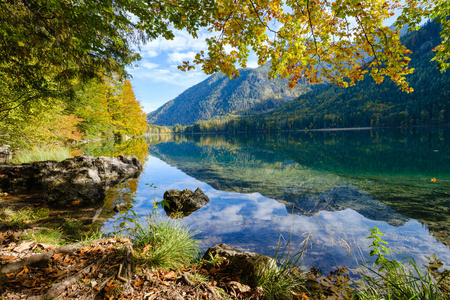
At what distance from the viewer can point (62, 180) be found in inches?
288

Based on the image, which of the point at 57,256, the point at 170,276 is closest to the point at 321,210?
Result: the point at 170,276

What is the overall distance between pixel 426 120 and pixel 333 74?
115 m

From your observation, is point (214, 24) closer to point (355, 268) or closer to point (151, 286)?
point (151, 286)

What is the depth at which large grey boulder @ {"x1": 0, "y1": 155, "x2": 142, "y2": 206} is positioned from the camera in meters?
7.03

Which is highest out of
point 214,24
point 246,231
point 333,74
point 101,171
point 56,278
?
point 214,24

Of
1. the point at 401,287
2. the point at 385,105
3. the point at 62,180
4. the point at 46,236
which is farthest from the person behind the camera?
the point at 385,105

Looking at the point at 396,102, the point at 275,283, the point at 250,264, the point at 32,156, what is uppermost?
the point at 396,102

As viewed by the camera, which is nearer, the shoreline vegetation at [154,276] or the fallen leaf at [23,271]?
the shoreline vegetation at [154,276]

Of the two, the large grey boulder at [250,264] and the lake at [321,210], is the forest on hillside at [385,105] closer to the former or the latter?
the lake at [321,210]

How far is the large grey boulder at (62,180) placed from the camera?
7.03m

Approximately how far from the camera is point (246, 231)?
20.1ft

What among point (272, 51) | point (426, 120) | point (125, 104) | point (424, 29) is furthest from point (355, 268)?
point (424, 29)

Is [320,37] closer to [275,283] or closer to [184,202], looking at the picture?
[275,283]

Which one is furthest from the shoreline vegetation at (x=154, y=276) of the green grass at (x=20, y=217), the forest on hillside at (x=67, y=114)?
the forest on hillside at (x=67, y=114)
